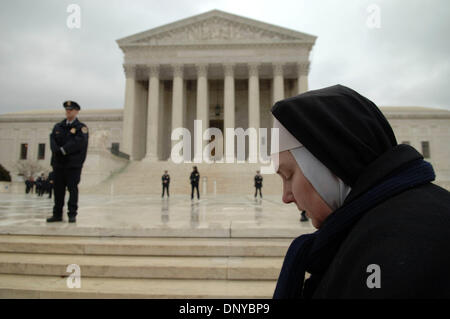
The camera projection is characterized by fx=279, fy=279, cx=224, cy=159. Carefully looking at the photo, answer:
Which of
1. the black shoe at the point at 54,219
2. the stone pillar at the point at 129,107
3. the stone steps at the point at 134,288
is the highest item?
the stone pillar at the point at 129,107

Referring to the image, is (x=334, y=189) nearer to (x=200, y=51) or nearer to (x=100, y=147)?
(x=100, y=147)

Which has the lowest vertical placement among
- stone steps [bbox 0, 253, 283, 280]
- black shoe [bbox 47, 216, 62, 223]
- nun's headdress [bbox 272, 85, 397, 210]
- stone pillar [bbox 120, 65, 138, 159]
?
stone steps [bbox 0, 253, 283, 280]

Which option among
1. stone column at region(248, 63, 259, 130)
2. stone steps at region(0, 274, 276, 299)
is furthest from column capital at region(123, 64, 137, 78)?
stone steps at region(0, 274, 276, 299)

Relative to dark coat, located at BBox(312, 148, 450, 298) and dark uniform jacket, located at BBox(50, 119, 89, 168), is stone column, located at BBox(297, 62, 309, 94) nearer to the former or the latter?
dark uniform jacket, located at BBox(50, 119, 89, 168)

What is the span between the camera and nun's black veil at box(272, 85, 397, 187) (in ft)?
3.28

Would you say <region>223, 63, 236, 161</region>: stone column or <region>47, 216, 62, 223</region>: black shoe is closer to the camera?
<region>47, 216, 62, 223</region>: black shoe

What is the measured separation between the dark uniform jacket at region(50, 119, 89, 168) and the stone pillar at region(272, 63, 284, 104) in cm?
3287

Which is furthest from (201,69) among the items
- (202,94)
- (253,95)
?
(253,95)

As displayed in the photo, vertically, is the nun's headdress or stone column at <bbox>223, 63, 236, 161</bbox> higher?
stone column at <bbox>223, 63, 236, 161</bbox>

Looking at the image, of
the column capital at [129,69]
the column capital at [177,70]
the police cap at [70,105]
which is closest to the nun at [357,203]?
the police cap at [70,105]

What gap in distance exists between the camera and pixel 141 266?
3.47 m

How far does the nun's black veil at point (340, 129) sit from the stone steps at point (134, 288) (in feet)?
7.93

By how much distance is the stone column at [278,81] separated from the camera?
119ft

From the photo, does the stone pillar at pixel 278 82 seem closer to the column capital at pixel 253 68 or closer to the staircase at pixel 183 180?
the column capital at pixel 253 68
